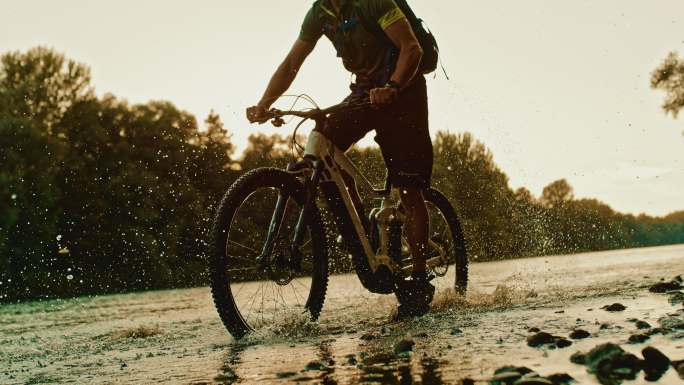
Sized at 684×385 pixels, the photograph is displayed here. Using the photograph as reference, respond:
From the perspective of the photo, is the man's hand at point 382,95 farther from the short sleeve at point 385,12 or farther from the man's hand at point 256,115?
the man's hand at point 256,115

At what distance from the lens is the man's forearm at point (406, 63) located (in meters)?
5.05

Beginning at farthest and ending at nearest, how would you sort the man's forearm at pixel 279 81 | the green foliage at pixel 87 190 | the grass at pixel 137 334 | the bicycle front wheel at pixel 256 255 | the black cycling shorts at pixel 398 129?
the green foliage at pixel 87 190 < the grass at pixel 137 334 < the man's forearm at pixel 279 81 < the black cycling shorts at pixel 398 129 < the bicycle front wheel at pixel 256 255

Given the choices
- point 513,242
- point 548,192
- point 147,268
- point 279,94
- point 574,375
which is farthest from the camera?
point 548,192

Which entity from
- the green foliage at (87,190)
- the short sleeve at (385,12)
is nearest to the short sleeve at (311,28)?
the short sleeve at (385,12)

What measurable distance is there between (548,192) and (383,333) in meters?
85.6

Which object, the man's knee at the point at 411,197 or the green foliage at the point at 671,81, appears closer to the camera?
the man's knee at the point at 411,197

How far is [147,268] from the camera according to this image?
40.3m

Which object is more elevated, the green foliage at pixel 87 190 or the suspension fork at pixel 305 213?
the green foliage at pixel 87 190

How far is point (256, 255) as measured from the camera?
4902 mm

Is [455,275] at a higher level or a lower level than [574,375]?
higher

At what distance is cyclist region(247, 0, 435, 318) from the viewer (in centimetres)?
508

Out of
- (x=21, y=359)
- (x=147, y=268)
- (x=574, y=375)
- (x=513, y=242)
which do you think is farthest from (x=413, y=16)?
(x=513, y=242)

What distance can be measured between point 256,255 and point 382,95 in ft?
4.05

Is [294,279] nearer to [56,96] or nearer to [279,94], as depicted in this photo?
[279,94]
